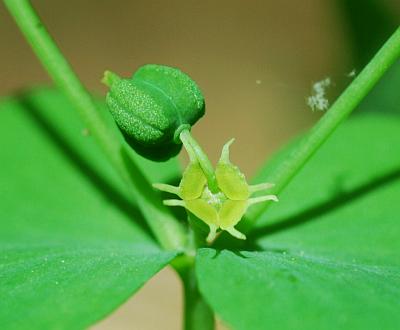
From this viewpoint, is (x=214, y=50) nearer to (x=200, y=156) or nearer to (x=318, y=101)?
(x=318, y=101)

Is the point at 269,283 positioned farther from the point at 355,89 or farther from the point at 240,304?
the point at 355,89

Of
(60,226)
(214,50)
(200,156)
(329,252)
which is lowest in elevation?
(214,50)

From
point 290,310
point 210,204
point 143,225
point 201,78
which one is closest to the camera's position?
point 290,310

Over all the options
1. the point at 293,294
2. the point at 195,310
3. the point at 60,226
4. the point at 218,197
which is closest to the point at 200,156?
the point at 218,197

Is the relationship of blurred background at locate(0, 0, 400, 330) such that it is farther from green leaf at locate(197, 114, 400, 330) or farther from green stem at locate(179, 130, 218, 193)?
green stem at locate(179, 130, 218, 193)

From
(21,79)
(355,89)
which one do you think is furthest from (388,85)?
(21,79)

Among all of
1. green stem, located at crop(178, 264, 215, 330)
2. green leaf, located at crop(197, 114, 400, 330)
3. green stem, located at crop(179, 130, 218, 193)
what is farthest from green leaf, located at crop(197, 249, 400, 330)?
green stem, located at crop(178, 264, 215, 330)

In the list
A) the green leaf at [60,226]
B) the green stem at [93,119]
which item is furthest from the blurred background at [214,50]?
the green stem at [93,119]
